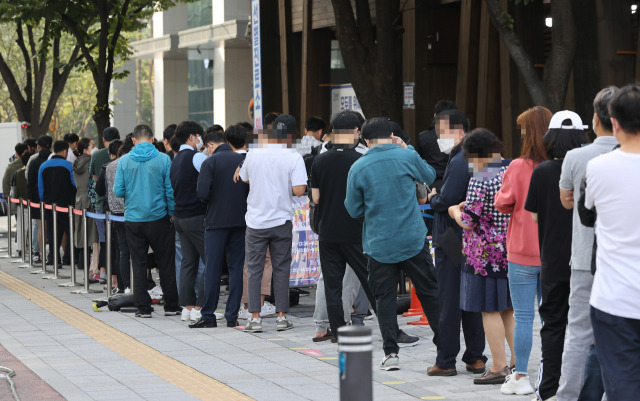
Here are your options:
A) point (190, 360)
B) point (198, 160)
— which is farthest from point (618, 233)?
point (198, 160)

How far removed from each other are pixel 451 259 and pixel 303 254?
148 inches

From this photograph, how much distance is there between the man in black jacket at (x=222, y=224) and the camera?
10.7m

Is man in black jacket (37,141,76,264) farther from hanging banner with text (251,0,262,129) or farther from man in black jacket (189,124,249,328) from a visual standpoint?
man in black jacket (189,124,249,328)

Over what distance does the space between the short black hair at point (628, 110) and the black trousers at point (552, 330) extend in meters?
1.82

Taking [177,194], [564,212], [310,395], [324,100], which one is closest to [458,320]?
[310,395]

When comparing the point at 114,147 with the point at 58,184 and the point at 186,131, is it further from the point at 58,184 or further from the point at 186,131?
the point at 58,184

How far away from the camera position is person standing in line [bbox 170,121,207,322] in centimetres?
1115

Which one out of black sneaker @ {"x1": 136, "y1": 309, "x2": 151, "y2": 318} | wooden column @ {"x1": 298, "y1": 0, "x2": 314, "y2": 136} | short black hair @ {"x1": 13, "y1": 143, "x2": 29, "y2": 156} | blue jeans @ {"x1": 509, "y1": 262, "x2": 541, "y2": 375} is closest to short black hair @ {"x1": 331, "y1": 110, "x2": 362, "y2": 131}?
blue jeans @ {"x1": 509, "y1": 262, "x2": 541, "y2": 375}

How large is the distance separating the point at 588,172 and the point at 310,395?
10.3 ft

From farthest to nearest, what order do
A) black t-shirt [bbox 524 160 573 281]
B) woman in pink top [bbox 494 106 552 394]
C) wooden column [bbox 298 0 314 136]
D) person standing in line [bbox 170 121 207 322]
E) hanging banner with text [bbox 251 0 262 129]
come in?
1. wooden column [bbox 298 0 314 136]
2. hanging banner with text [bbox 251 0 262 129]
3. person standing in line [bbox 170 121 207 322]
4. woman in pink top [bbox 494 106 552 394]
5. black t-shirt [bbox 524 160 573 281]

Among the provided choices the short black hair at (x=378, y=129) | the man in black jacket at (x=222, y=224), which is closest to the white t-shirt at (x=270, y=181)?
the man in black jacket at (x=222, y=224)

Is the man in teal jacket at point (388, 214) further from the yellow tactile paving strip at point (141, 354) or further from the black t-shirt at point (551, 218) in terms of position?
the black t-shirt at point (551, 218)

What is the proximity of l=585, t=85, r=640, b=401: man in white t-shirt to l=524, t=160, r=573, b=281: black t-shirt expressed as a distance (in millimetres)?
1506

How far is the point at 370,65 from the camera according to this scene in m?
14.7
